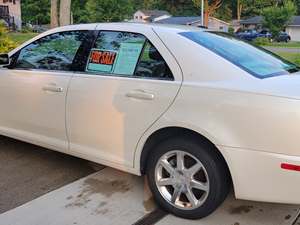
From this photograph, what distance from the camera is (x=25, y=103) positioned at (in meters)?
4.47

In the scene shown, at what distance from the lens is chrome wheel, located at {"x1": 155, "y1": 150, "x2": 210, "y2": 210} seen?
3359 mm

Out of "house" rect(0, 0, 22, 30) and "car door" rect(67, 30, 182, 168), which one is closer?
"car door" rect(67, 30, 182, 168)

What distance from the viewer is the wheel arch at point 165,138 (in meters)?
3.24

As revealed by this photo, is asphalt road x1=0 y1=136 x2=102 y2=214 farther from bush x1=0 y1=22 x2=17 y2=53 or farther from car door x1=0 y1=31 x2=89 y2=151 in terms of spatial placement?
bush x1=0 y1=22 x2=17 y2=53

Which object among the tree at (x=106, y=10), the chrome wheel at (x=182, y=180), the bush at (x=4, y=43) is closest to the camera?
the chrome wheel at (x=182, y=180)

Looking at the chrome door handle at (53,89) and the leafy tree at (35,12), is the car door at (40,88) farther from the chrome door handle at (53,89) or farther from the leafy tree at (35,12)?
the leafy tree at (35,12)

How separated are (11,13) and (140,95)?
53963 mm

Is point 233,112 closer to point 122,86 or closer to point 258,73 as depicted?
point 258,73

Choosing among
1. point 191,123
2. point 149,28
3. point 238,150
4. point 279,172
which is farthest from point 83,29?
point 279,172

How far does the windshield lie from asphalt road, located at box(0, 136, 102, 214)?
1.87 metres

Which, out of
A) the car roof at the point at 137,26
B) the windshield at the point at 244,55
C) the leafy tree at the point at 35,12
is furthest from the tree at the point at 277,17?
the car roof at the point at 137,26

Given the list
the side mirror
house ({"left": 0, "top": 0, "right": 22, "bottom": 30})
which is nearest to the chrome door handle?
the side mirror

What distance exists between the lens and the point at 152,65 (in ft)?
11.8

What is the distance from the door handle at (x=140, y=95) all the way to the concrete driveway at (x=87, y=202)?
96 cm
